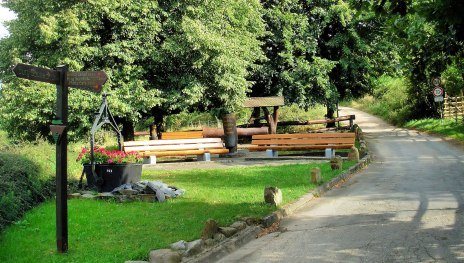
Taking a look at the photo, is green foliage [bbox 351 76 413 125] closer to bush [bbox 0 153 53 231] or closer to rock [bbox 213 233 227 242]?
bush [bbox 0 153 53 231]

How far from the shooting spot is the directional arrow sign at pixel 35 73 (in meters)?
6.04

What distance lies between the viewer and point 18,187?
951 cm

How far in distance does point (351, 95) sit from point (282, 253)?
26325 millimetres

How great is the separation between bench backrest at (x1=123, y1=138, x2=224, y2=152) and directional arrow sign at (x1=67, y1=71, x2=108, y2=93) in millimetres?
12538

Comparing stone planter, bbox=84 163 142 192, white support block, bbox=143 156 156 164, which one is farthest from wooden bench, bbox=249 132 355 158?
stone planter, bbox=84 163 142 192

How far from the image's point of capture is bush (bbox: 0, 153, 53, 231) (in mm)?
8180

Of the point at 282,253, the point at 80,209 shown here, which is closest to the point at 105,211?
the point at 80,209

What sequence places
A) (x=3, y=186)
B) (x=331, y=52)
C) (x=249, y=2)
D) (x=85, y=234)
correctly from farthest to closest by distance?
(x=331, y=52), (x=249, y=2), (x=3, y=186), (x=85, y=234)

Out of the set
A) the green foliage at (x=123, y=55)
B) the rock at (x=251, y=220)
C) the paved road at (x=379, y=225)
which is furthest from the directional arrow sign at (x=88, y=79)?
the green foliage at (x=123, y=55)

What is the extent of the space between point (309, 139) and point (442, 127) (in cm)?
1496

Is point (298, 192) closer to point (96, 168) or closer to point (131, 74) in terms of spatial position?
point (96, 168)

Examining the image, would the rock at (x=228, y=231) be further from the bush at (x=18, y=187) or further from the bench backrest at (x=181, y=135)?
the bench backrest at (x=181, y=135)

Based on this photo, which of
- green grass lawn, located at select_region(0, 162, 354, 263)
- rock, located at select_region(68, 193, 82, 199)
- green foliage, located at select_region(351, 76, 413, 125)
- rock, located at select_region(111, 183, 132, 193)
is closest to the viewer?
green grass lawn, located at select_region(0, 162, 354, 263)

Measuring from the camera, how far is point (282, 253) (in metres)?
6.45
